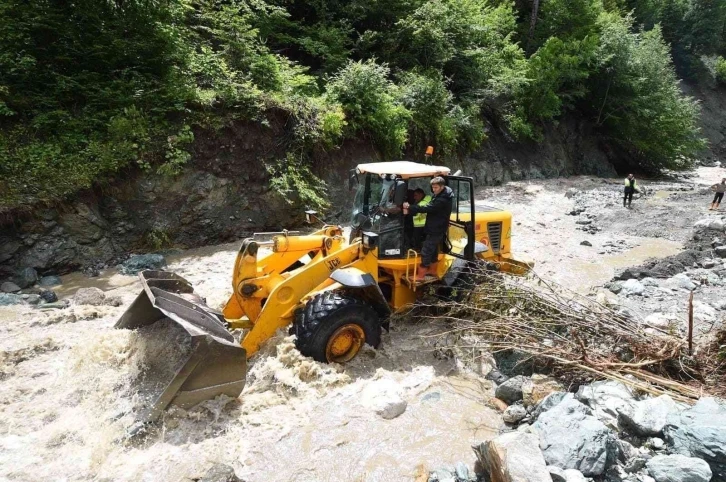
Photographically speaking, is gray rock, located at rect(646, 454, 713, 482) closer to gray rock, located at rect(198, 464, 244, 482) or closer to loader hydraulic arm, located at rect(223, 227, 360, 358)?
gray rock, located at rect(198, 464, 244, 482)

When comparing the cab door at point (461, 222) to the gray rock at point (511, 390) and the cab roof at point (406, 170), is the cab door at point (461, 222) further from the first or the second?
the gray rock at point (511, 390)

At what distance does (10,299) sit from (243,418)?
16.9ft

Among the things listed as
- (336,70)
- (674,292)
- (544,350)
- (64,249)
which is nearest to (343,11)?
(336,70)

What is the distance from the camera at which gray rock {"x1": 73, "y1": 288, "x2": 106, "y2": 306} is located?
6.78 m

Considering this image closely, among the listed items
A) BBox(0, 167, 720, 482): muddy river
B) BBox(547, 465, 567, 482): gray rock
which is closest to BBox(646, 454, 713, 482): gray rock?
BBox(547, 465, 567, 482): gray rock

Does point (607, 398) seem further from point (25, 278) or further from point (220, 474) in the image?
point (25, 278)

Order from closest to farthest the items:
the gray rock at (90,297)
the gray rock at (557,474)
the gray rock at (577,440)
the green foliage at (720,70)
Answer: the gray rock at (557,474)
the gray rock at (577,440)
the gray rock at (90,297)
the green foliage at (720,70)

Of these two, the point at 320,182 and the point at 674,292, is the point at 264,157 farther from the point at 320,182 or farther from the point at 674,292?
the point at 674,292

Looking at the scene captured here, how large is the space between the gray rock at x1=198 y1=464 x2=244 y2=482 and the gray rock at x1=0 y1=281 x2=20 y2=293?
5.96 meters

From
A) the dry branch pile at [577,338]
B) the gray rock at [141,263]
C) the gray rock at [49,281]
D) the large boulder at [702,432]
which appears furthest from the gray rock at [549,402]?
the gray rock at [49,281]

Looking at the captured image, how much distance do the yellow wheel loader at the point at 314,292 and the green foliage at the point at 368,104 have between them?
24.5ft

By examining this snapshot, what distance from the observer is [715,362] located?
4.07 meters

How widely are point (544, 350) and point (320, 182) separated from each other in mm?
8688

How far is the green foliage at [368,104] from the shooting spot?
13.0m
